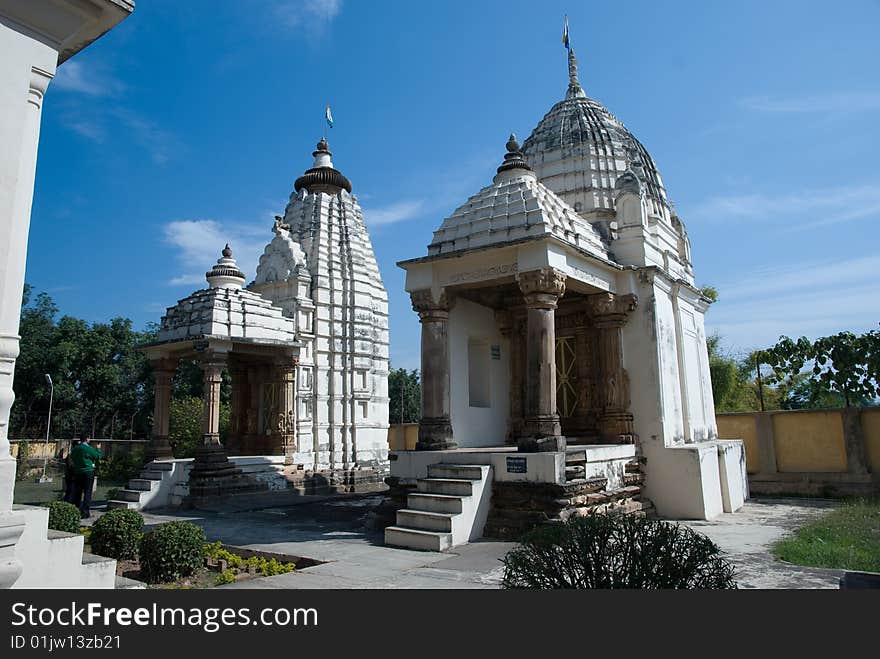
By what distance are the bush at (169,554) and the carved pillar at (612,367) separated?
7661mm

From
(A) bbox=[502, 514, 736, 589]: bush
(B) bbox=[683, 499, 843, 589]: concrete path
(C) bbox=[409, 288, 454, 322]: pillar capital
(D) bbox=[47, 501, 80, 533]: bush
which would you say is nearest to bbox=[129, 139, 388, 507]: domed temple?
(D) bbox=[47, 501, 80, 533]: bush

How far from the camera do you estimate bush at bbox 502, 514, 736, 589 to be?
13.7 feet

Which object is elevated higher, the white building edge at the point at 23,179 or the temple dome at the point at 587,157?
the temple dome at the point at 587,157

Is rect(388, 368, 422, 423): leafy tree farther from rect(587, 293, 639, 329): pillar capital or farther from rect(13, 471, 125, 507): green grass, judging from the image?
rect(587, 293, 639, 329): pillar capital

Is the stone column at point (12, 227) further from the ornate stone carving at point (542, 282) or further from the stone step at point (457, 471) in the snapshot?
the ornate stone carving at point (542, 282)

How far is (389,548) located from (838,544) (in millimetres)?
5993

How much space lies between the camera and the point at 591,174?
48.0ft

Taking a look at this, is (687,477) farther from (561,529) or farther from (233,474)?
(233,474)

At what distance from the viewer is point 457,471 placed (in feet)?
32.4

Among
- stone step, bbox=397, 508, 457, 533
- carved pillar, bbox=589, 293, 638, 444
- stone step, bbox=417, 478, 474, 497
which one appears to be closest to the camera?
stone step, bbox=397, 508, 457, 533

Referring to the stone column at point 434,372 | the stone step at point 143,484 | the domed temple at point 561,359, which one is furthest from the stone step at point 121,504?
the stone column at point 434,372

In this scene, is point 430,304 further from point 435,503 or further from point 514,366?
point 435,503

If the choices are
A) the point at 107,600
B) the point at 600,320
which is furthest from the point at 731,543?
the point at 107,600

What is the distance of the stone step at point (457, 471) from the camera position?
965 cm
